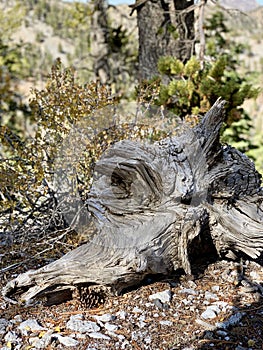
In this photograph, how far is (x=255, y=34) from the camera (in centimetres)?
3753

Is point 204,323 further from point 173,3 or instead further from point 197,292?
point 173,3

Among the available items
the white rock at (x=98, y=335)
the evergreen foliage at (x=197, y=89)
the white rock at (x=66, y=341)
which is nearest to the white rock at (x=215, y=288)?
the white rock at (x=98, y=335)

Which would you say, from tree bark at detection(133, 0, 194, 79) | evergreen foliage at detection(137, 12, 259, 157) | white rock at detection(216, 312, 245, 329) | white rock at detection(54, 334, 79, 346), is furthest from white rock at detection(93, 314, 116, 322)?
tree bark at detection(133, 0, 194, 79)

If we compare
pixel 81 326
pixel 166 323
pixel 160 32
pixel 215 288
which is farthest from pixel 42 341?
pixel 160 32

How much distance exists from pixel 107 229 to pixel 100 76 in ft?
24.6

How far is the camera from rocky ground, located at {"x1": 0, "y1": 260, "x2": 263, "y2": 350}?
2475 millimetres

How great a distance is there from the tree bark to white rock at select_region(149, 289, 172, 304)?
163 inches

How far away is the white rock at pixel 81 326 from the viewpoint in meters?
2.61

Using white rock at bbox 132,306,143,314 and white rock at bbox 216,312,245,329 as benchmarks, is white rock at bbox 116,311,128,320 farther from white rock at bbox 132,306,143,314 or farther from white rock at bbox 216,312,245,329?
white rock at bbox 216,312,245,329

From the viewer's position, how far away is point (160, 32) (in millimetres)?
6250

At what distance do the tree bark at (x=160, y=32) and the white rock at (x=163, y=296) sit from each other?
163 inches

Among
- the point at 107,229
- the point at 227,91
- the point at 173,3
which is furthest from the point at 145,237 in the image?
the point at 173,3

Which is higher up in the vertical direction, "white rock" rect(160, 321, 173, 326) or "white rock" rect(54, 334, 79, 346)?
"white rock" rect(160, 321, 173, 326)

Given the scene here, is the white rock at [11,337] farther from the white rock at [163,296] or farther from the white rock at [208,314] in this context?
the white rock at [208,314]
